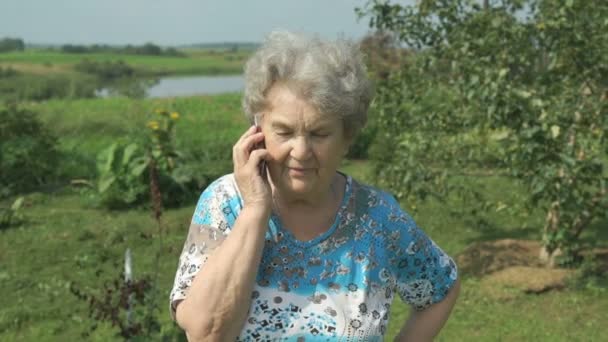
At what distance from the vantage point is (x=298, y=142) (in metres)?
1.75

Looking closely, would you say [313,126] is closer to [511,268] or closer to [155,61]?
[511,268]

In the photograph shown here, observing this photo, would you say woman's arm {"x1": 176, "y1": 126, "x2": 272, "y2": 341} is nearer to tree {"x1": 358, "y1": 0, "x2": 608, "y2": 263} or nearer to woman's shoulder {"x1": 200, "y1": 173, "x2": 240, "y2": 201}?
woman's shoulder {"x1": 200, "y1": 173, "x2": 240, "y2": 201}

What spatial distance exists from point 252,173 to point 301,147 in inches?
5.1

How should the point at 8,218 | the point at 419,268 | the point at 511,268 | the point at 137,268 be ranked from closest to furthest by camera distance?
the point at 419,268 → the point at 511,268 → the point at 137,268 → the point at 8,218

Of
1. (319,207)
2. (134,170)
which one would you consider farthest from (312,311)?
(134,170)

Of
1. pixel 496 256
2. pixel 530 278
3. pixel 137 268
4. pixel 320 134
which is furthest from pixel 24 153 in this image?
pixel 320 134

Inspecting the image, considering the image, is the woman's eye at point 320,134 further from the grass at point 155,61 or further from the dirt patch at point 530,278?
the grass at point 155,61

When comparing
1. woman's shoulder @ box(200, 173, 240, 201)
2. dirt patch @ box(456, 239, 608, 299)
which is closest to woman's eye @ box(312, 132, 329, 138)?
woman's shoulder @ box(200, 173, 240, 201)

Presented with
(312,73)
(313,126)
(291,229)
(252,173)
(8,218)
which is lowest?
(8,218)

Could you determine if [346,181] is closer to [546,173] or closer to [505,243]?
[546,173]

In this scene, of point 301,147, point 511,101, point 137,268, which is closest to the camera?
point 301,147

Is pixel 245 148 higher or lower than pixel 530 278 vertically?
higher

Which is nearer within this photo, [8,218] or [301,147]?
[301,147]

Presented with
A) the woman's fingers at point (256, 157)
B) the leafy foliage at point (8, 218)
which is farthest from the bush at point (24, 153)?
the woman's fingers at point (256, 157)
